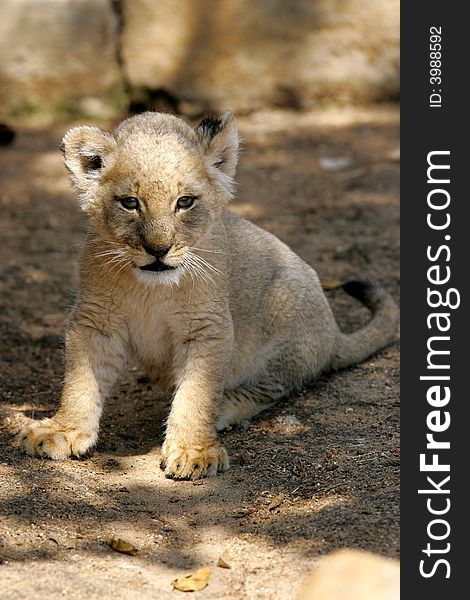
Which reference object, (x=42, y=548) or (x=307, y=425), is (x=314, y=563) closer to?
(x=42, y=548)

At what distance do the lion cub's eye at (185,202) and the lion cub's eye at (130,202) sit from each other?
0.70ft

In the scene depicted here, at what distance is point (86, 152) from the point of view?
5484mm

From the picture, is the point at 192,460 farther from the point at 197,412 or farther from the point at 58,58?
the point at 58,58

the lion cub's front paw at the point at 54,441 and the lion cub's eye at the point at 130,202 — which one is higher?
the lion cub's eye at the point at 130,202

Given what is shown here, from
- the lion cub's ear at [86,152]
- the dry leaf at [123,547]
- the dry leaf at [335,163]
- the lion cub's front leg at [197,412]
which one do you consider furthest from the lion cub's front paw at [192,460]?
the dry leaf at [335,163]

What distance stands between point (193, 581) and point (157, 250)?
1.67 m

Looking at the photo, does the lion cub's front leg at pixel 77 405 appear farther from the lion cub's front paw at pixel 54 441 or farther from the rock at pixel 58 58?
the rock at pixel 58 58

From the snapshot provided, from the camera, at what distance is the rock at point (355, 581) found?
3.37 m

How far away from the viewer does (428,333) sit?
545cm

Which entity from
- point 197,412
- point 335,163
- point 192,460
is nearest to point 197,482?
point 192,460

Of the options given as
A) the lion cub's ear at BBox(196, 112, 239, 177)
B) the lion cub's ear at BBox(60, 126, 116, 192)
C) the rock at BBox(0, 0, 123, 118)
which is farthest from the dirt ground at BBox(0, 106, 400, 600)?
the rock at BBox(0, 0, 123, 118)

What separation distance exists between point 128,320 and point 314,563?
6.24ft

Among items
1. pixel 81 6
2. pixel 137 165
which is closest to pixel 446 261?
pixel 137 165

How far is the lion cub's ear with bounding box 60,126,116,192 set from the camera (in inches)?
214
